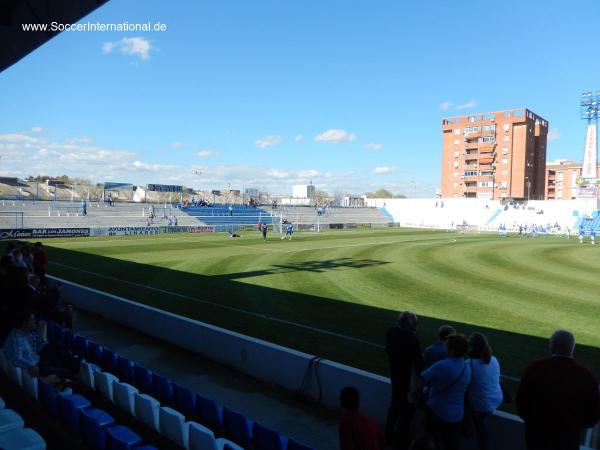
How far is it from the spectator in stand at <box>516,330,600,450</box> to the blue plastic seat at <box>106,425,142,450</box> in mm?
3564

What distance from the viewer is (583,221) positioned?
54.6 m

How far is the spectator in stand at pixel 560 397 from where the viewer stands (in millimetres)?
3609

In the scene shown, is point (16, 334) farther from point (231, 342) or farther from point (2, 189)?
point (2, 189)

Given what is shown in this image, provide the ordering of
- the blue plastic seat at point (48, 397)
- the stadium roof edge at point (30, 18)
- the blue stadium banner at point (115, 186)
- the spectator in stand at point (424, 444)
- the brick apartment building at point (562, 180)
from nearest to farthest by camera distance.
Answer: the spectator in stand at point (424, 444), the blue plastic seat at point (48, 397), the stadium roof edge at point (30, 18), the blue stadium banner at point (115, 186), the brick apartment building at point (562, 180)

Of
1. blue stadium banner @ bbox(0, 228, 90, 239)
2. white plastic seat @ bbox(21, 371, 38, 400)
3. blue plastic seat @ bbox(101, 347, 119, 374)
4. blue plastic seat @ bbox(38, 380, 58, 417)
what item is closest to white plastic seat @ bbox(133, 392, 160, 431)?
blue plastic seat @ bbox(38, 380, 58, 417)

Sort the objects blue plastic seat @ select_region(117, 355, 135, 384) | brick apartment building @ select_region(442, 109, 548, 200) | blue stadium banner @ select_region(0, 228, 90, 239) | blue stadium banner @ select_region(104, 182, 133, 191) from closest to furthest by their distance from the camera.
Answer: blue plastic seat @ select_region(117, 355, 135, 384) < blue stadium banner @ select_region(0, 228, 90, 239) < blue stadium banner @ select_region(104, 182, 133, 191) < brick apartment building @ select_region(442, 109, 548, 200)

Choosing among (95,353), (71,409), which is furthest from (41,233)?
(71,409)

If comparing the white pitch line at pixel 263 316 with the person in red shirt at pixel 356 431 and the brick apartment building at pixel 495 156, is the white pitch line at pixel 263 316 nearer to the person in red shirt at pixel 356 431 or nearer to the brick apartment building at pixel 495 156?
the person in red shirt at pixel 356 431

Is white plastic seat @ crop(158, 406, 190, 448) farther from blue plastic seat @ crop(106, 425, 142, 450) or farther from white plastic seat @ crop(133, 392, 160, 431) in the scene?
blue plastic seat @ crop(106, 425, 142, 450)

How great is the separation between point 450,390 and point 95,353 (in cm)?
588

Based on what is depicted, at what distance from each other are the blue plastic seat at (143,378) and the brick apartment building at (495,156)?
84446 millimetres

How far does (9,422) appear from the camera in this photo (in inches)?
172

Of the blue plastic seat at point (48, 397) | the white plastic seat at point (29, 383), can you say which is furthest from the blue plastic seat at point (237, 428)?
the white plastic seat at point (29, 383)

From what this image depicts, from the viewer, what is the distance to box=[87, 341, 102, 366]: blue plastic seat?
7398mm
